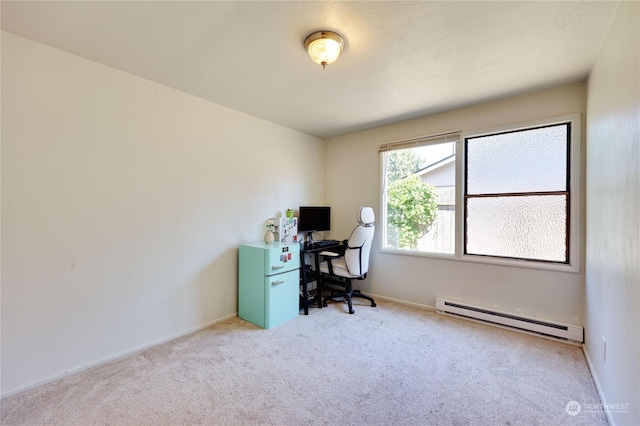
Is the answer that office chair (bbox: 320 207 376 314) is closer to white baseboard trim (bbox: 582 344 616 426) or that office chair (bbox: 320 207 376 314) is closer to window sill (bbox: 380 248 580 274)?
window sill (bbox: 380 248 580 274)

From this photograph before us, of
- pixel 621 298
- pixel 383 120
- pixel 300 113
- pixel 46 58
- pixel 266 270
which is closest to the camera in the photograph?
pixel 621 298

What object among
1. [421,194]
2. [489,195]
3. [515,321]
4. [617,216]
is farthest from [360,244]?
[617,216]

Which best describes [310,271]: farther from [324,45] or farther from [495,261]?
[324,45]

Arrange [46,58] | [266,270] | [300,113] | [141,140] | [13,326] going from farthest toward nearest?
[300,113] < [266,270] < [141,140] < [46,58] < [13,326]

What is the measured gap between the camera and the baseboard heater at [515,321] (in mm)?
2393

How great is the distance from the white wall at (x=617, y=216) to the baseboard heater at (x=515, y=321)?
374mm

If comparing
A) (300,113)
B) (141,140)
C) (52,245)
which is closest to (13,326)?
(52,245)

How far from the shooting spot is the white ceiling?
60.1 inches

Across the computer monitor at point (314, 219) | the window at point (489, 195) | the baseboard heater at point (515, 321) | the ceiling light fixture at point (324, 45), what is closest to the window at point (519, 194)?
the window at point (489, 195)

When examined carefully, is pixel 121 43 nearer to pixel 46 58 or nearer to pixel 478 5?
pixel 46 58

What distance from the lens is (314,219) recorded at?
3914mm

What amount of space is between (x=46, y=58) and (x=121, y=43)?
1.86 feet

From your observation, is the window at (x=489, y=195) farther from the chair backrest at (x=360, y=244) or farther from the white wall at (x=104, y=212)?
the white wall at (x=104, y=212)

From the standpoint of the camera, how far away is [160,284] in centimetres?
246
